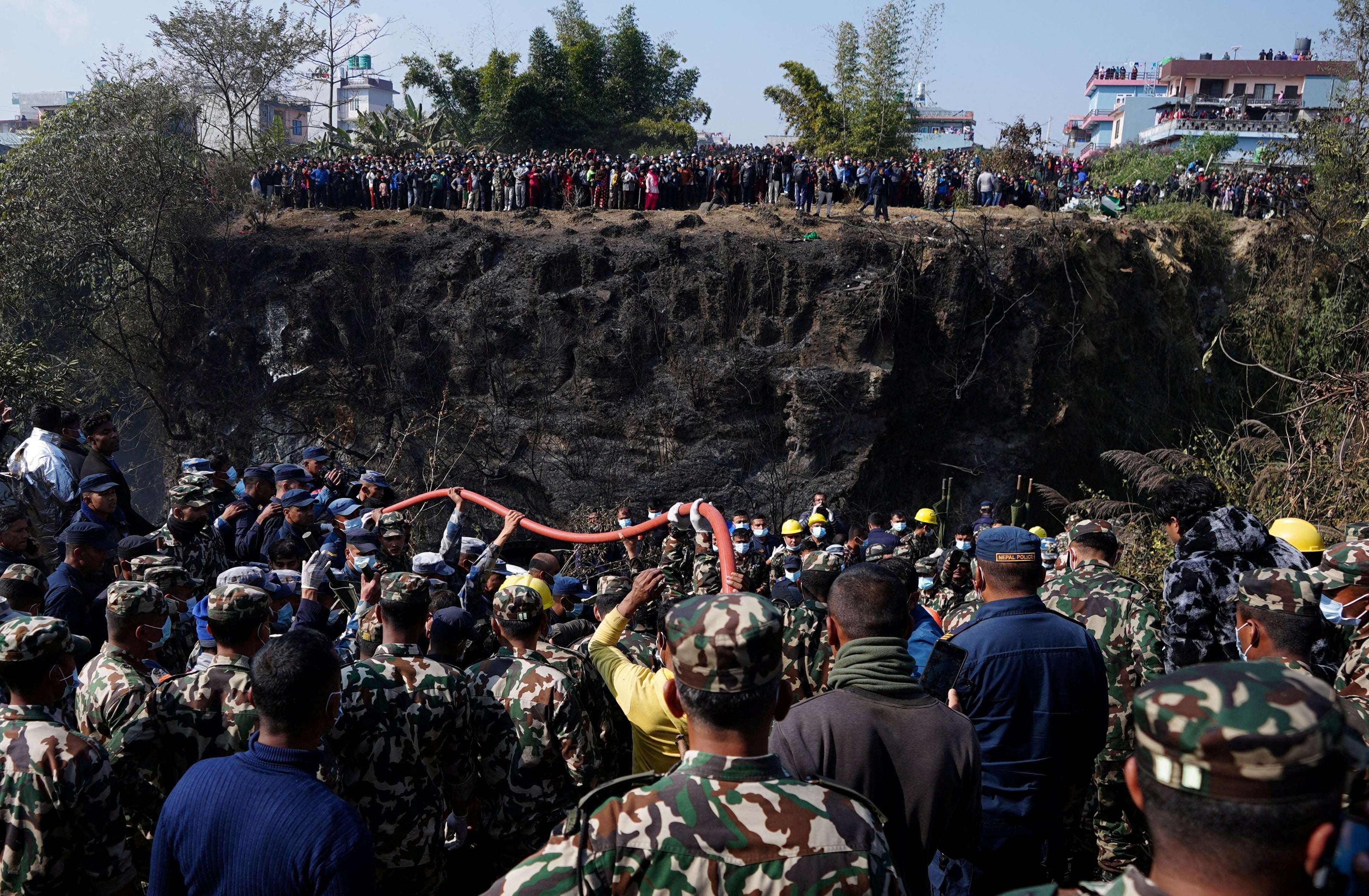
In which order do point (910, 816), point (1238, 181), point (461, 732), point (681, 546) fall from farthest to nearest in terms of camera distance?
point (1238, 181), point (681, 546), point (461, 732), point (910, 816)

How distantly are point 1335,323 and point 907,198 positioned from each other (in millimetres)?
9832

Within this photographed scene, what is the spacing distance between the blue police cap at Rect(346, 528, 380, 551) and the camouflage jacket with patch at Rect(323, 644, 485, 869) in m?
2.25

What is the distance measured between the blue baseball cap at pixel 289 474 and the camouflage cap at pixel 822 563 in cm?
403

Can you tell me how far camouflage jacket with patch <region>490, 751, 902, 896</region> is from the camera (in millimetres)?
1756

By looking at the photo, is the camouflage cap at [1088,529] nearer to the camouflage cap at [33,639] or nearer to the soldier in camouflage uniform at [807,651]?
the soldier in camouflage uniform at [807,651]

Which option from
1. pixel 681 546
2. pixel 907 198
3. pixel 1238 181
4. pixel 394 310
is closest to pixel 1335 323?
pixel 1238 181

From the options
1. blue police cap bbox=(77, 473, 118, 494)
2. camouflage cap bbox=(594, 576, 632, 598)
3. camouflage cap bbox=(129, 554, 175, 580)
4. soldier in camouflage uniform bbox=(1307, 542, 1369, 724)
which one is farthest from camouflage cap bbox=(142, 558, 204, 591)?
soldier in camouflage uniform bbox=(1307, 542, 1369, 724)

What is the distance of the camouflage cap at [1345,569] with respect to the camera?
363cm

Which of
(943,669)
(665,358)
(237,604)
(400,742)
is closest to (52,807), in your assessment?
(237,604)

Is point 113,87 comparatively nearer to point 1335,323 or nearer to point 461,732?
point 461,732

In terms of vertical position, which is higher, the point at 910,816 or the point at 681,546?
the point at 910,816

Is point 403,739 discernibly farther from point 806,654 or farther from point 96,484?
point 96,484

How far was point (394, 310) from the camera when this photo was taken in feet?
65.4

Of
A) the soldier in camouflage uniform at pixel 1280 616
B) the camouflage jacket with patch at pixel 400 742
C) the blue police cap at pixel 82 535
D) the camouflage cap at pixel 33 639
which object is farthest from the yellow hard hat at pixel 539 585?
the soldier in camouflage uniform at pixel 1280 616
